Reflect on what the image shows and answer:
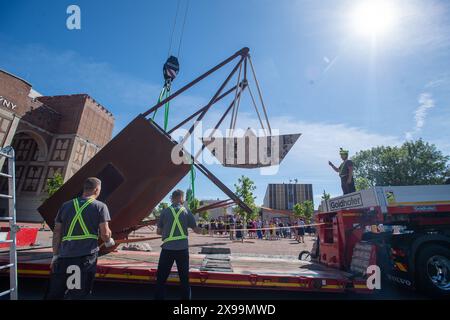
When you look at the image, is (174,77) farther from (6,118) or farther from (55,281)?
(6,118)

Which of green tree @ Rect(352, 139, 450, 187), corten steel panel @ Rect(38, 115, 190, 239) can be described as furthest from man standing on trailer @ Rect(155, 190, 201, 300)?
green tree @ Rect(352, 139, 450, 187)

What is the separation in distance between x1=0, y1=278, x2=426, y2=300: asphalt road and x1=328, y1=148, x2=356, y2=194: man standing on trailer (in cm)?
241

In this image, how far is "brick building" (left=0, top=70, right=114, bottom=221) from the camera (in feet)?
109

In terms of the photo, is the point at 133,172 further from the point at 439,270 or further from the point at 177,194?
the point at 439,270

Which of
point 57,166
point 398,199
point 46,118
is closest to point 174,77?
point 398,199

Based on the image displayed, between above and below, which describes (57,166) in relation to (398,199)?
above

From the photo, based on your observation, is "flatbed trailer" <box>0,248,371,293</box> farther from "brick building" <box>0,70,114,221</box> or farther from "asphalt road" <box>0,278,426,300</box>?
"brick building" <box>0,70,114,221</box>

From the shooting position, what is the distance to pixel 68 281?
9.90 ft

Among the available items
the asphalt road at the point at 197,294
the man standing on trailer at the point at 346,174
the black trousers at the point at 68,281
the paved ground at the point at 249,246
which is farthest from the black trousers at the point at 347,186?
the black trousers at the point at 68,281

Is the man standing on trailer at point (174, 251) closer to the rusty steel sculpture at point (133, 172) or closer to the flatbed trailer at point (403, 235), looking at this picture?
the rusty steel sculpture at point (133, 172)

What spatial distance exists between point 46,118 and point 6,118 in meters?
7.48

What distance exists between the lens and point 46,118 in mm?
38219

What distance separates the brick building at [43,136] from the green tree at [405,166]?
50399 millimetres

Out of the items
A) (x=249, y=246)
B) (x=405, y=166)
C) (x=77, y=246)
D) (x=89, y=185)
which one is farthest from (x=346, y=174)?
(x=405, y=166)
